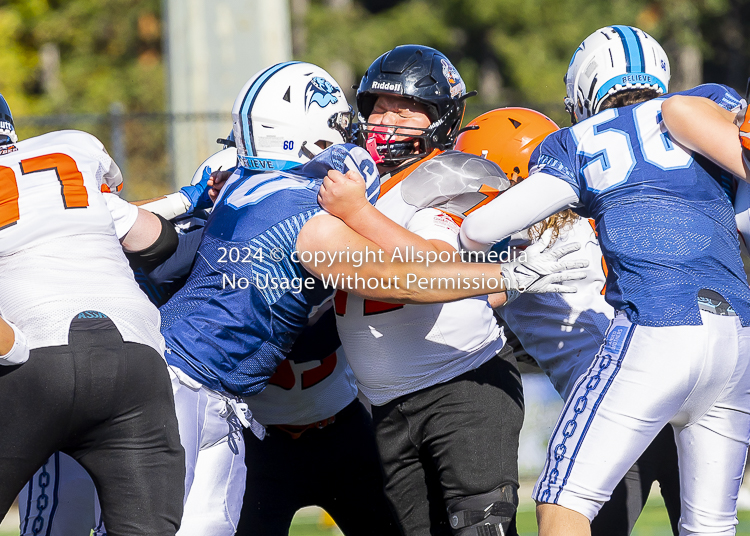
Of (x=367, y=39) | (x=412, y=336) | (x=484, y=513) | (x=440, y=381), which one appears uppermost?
(x=367, y=39)

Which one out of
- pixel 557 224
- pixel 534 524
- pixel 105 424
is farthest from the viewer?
pixel 534 524

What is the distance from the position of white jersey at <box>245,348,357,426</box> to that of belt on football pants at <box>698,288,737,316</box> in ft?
4.58

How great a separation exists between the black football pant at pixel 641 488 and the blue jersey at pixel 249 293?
1.41 meters

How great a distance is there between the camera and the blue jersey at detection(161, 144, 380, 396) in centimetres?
285

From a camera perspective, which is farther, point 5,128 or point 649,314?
point 5,128

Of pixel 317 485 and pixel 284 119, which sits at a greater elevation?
pixel 284 119

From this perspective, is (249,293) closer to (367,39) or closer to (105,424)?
(105,424)

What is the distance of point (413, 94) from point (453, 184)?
52 cm

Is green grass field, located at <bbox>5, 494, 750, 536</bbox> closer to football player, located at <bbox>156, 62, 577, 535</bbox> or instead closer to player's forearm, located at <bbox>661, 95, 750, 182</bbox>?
football player, located at <bbox>156, 62, 577, 535</bbox>

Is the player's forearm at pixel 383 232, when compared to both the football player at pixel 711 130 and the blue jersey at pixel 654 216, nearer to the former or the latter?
the blue jersey at pixel 654 216

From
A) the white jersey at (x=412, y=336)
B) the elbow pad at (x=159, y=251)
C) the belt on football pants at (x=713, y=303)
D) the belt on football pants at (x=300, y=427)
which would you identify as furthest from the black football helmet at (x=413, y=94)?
the belt on football pants at (x=713, y=303)

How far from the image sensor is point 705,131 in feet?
8.90

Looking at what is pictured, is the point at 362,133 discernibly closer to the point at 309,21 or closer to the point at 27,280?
the point at 27,280

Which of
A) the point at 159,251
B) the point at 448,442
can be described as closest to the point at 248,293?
the point at 159,251
